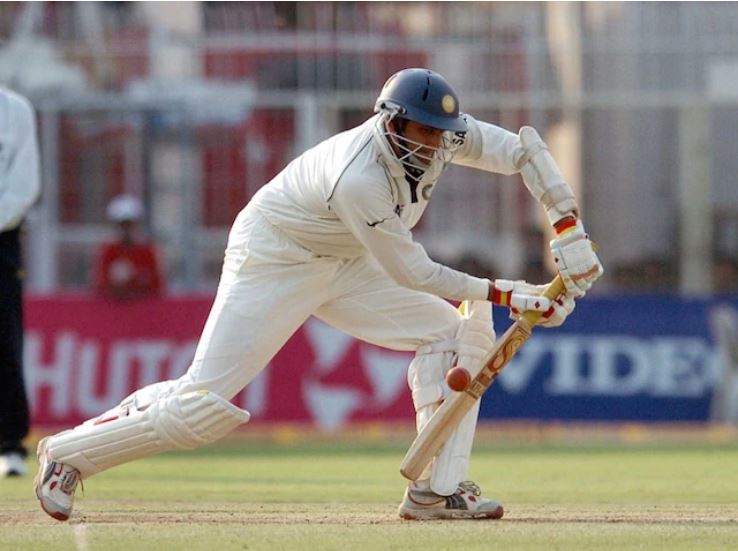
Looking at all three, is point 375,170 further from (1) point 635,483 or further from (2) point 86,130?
(2) point 86,130

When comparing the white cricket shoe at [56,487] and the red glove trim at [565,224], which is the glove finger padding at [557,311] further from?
the white cricket shoe at [56,487]

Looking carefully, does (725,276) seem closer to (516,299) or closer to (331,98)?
(331,98)

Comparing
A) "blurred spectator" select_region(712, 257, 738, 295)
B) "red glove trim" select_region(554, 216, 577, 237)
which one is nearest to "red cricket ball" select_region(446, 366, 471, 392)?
"red glove trim" select_region(554, 216, 577, 237)

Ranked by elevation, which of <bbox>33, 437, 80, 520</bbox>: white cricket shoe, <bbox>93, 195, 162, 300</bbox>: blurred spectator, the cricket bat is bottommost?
<bbox>93, 195, 162, 300</bbox>: blurred spectator

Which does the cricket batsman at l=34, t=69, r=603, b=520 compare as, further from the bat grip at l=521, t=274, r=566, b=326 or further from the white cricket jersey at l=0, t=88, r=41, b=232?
the white cricket jersey at l=0, t=88, r=41, b=232

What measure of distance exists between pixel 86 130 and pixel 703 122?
5.09m

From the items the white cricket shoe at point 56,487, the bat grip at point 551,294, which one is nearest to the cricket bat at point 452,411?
the bat grip at point 551,294

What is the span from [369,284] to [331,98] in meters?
7.52

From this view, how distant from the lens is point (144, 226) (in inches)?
537

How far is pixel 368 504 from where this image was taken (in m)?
6.87

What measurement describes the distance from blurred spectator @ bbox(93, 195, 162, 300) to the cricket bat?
20.1 ft

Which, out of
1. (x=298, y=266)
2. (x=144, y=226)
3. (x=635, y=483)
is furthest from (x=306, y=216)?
(x=144, y=226)

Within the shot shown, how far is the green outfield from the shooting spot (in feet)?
18.0

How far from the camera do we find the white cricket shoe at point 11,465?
8.44 m
